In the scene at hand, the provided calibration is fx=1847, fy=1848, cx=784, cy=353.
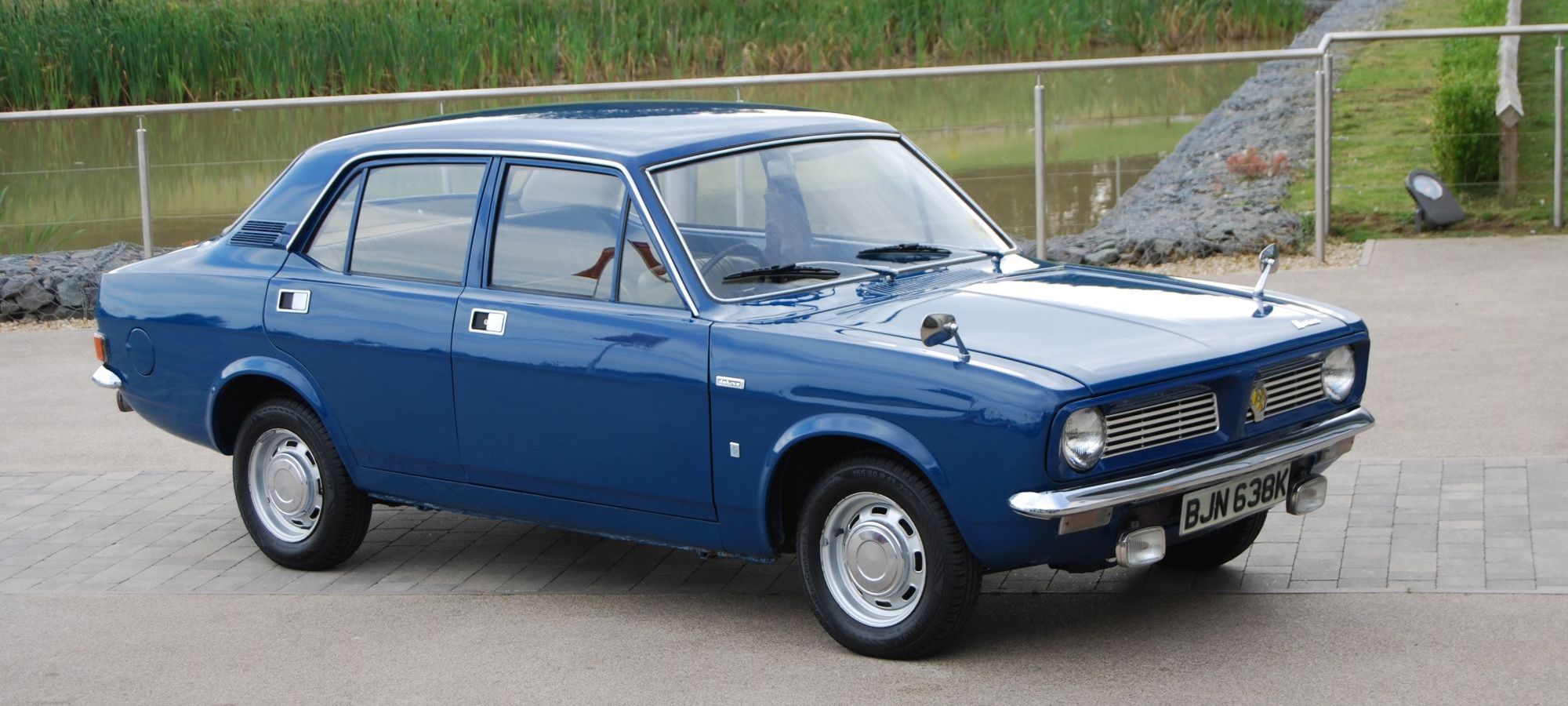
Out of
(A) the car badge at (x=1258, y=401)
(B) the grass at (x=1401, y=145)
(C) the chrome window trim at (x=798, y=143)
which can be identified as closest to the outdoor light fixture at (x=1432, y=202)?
(B) the grass at (x=1401, y=145)

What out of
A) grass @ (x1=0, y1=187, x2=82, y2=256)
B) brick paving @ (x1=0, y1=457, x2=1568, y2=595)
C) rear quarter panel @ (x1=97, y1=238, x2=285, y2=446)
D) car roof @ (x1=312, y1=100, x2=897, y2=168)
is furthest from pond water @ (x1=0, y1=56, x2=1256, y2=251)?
car roof @ (x1=312, y1=100, x2=897, y2=168)

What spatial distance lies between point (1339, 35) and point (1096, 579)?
28.1 ft

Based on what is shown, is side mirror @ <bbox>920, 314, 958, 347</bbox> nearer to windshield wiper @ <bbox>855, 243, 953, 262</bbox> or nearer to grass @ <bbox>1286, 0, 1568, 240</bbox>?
windshield wiper @ <bbox>855, 243, 953, 262</bbox>

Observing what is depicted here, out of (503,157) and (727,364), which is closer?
(727,364)

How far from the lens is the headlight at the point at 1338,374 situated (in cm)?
602

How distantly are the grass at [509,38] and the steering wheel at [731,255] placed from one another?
61.6 feet

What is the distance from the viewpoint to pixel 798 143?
6637mm

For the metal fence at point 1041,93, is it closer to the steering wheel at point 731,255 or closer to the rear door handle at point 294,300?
the rear door handle at point 294,300

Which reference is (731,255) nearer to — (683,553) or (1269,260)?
(683,553)

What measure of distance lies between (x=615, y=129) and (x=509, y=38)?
20329 millimetres

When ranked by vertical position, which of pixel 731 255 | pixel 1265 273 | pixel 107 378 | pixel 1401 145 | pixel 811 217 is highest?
pixel 1401 145

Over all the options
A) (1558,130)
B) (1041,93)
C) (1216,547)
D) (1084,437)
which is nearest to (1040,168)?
(1041,93)

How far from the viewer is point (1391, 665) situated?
5559 millimetres

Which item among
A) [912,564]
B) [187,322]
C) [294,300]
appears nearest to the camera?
[912,564]
